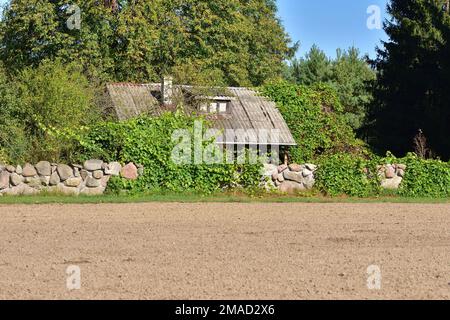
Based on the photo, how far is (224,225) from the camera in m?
18.7

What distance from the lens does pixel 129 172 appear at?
1054 inches

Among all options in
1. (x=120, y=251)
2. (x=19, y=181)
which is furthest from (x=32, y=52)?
(x=120, y=251)

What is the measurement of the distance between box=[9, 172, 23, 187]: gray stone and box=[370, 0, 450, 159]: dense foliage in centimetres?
2475

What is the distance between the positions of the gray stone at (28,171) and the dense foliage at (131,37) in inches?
664

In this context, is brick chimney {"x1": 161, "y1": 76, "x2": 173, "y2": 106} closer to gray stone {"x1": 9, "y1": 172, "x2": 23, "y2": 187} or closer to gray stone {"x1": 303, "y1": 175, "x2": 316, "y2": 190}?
gray stone {"x1": 303, "y1": 175, "x2": 316, "y2": 190}

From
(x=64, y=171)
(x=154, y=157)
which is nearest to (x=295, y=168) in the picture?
(x=154, y=157)

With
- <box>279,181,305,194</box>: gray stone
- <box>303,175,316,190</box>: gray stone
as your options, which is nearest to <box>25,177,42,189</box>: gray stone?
<box>279,181,305,194</box>: gray stone

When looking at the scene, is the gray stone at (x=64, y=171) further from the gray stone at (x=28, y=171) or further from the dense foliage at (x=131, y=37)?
the dense foliage at (x=131, y=37)

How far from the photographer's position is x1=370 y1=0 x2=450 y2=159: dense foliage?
44.8m

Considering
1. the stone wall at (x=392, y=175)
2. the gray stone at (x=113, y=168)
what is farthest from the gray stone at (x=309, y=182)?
the gray stone at (x=113, y=168)

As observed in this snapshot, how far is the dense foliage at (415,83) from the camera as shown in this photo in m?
44.8

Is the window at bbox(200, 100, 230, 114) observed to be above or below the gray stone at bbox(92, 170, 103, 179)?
above

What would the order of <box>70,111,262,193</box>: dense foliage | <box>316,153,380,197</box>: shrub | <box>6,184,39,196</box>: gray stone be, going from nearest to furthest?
1. <box>6,184,39,196</box>: gray stone
2. <box>70,111,262,193</box>: dense foliage
3. <box>316,153,380,197</box>: shrub
